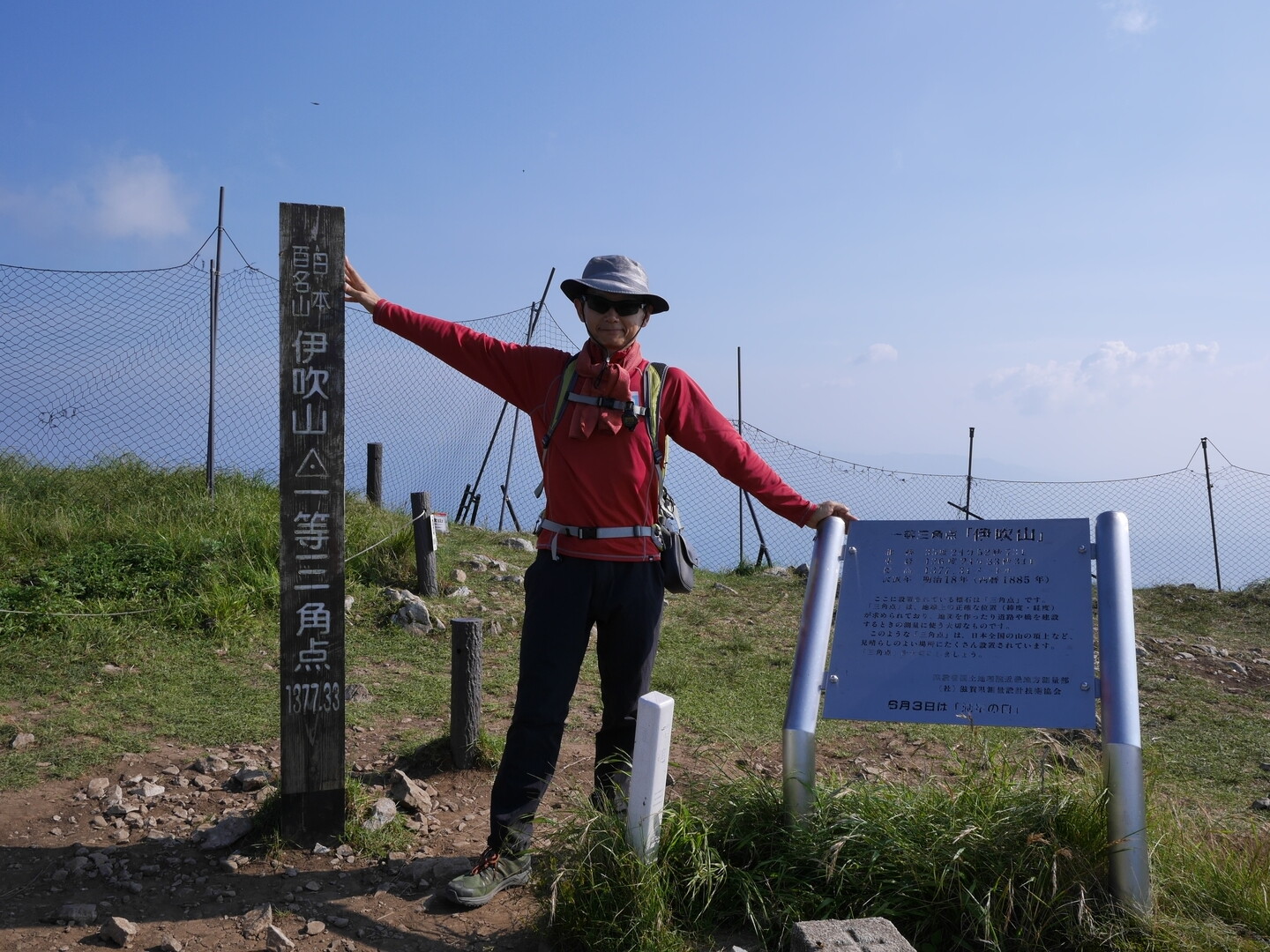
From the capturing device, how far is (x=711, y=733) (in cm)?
495

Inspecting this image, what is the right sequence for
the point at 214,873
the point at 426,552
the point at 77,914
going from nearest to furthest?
the point at 77,914
the point at 214,873
the point at 426,552

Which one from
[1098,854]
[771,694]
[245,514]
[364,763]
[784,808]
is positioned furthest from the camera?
[245,514]

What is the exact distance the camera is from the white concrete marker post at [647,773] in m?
2.67

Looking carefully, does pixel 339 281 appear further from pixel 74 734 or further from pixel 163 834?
pixel 74 734

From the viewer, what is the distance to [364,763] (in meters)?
4.31

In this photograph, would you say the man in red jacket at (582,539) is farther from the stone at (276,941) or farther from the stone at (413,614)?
the stone at (413,614)

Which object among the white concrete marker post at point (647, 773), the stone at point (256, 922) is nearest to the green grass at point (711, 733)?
the white concrete marker post at point (647, 773)

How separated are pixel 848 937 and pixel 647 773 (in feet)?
2.12

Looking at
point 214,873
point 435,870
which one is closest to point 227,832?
point 214,873

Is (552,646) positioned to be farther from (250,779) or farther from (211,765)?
(211,765)

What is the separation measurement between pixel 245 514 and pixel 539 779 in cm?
486

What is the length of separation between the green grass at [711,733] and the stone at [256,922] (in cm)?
50

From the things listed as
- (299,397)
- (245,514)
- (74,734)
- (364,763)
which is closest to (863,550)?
(299,397)

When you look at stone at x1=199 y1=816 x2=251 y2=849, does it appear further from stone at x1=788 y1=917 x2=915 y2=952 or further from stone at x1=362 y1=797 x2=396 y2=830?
stone at x1=788 y1=917 x2=915 y2=952
